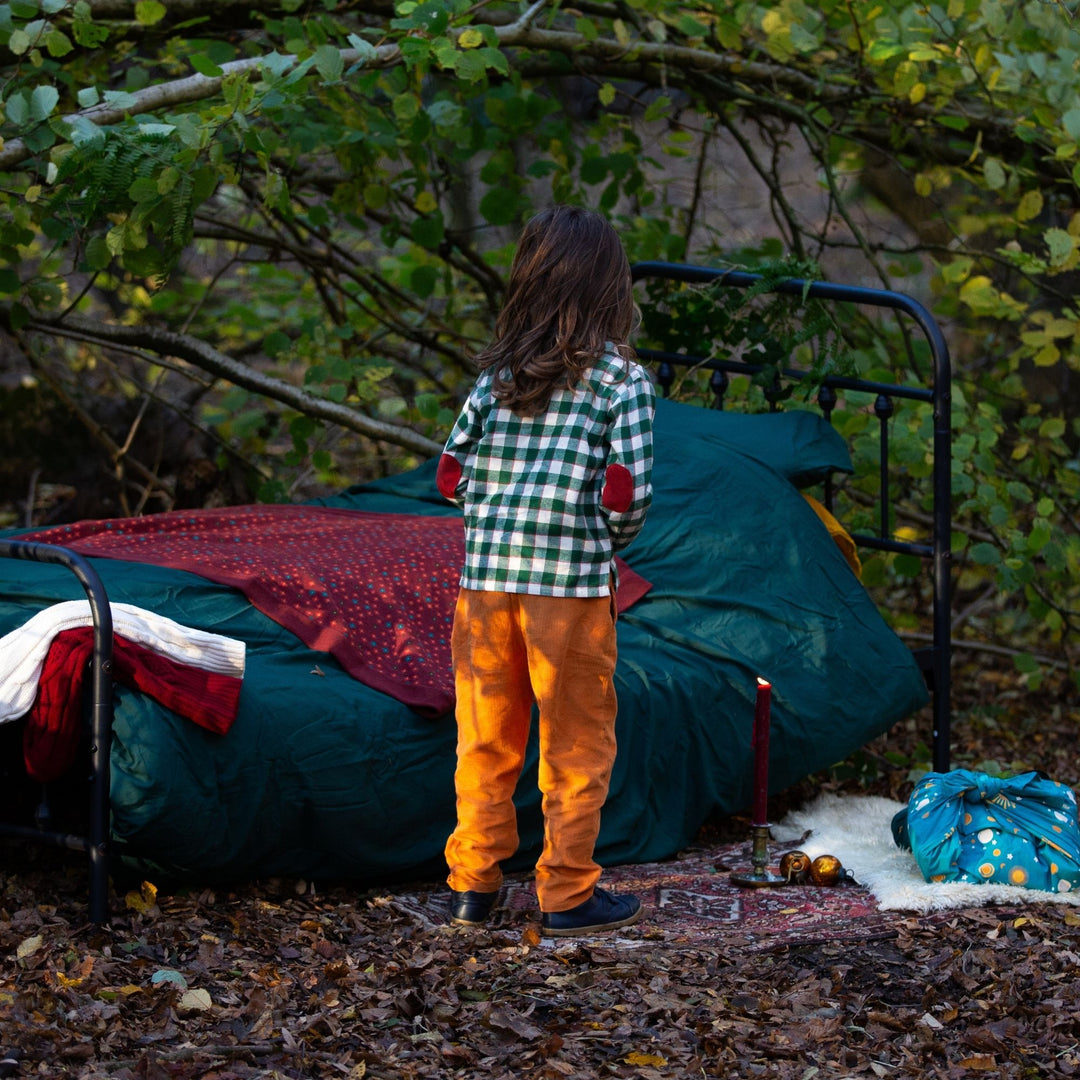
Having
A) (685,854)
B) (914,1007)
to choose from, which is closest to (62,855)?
(685,854)

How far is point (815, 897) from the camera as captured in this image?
322 cm

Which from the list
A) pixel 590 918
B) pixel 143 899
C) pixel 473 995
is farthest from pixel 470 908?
pixel 143 899

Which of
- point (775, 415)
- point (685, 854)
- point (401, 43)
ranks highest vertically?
point (401, 43)

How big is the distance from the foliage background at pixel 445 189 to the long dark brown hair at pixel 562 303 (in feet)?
3.63

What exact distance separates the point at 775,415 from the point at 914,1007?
226 centimetres

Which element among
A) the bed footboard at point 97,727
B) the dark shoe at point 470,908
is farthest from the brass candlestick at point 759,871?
the bed footboard at point 97,727

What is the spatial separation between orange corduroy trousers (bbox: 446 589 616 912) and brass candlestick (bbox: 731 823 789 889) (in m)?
0.51

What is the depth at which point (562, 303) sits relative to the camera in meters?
2.82

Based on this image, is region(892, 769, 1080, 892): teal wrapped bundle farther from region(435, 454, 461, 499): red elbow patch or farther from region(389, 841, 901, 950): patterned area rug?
region(435, 454, 461, 499): red elbow patch

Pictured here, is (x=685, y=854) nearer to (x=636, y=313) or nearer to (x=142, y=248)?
(x=636, y=313)

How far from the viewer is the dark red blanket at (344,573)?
333 centimetres

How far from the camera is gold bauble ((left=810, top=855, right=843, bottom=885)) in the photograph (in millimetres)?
3283

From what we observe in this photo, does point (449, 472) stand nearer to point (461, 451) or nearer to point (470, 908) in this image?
point (461, 451)

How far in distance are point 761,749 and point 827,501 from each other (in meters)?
1.43
